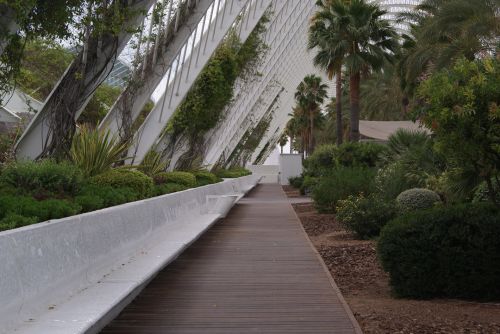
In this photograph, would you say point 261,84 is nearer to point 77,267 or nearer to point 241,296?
point 241,296

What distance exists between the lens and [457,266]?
7.92 metres

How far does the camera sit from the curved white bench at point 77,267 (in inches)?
196

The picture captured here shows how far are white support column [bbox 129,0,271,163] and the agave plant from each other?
3.95 m

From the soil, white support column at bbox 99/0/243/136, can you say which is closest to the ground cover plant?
white support column at bbox 99/0/243/136

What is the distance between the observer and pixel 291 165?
5706 centimetres

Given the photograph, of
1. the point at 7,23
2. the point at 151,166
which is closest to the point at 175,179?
the point at 151,166

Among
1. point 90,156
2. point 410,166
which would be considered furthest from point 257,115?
point 90,156

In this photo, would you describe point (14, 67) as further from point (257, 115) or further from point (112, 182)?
point (257, 115)

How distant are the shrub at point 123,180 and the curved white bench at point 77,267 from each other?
8.06 feet

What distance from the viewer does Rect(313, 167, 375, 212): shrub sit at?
20672mm

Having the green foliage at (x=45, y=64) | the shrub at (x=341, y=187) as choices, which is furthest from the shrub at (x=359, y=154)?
the green foliage at (x=45, y=64)

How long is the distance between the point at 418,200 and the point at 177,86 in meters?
8.60

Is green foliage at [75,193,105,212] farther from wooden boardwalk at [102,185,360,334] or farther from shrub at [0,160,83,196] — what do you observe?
wooden boardwalk at [102,185,360,334]

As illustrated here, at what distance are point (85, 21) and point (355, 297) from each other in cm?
506
